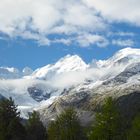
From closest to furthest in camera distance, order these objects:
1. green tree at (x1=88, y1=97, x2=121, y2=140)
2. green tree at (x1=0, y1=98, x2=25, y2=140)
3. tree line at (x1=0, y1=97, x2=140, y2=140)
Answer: green tree at (x1=88, y1=97, x2=121, y2=140) < tree line at (x1=0, y1=97, x2=140, y2=140) < green tree at (x1=0, y1=98, x2=25, y2=140)

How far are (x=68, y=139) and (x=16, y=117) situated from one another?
11.5 m

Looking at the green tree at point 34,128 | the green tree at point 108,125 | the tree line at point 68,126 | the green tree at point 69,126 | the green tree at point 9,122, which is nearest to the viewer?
the green tree at point 108,125

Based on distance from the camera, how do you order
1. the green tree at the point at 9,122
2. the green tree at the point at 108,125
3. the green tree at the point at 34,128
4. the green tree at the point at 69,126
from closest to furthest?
the green tree at the point at 108,125
the green tree at the point at 9,122
the green tree at the point at 69,126
the green tree at the point at 34,128

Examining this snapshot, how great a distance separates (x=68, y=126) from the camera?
87875mm

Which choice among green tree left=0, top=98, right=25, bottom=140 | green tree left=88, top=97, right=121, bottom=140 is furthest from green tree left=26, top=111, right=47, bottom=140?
green tree left=88, top=97, right=121, bottom=140

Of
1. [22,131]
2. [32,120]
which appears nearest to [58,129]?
[32,120]

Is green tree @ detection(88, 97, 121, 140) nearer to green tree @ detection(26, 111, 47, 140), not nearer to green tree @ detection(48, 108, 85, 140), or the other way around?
green tree @ detection(48, 108, 85, 140)

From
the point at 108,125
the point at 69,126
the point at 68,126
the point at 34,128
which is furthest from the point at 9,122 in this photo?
the point at 108,125

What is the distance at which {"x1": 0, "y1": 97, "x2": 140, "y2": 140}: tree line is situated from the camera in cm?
7131

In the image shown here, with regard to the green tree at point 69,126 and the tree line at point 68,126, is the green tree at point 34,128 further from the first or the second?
the green tree at point 69,126

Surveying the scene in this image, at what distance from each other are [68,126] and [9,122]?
11393mm

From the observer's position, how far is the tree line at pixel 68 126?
71312 millimetres

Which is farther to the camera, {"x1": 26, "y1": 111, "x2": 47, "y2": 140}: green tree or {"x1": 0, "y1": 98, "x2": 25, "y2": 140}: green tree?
{"x1": 26, "y1": 111, "x2": 47, "y2": 140}: green tree

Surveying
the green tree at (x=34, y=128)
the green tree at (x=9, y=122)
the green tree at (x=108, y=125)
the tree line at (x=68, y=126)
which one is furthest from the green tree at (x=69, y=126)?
the green tree at (x=108, y=125)
